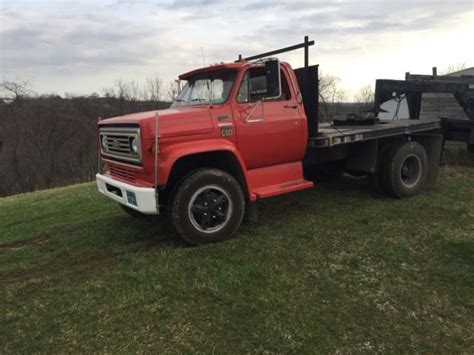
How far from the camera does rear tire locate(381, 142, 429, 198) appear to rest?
708cm

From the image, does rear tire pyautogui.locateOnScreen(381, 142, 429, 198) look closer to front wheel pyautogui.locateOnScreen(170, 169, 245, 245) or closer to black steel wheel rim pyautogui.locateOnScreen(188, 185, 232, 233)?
front wheel pyautogui.locateOnScreen(170, 169, 245, 245)

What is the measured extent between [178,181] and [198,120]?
0.77 metres

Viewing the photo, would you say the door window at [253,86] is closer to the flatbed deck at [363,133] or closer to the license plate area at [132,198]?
the flatbed deck at [363,133]

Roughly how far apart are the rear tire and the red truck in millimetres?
401

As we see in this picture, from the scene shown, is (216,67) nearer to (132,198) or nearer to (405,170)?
(132,198)

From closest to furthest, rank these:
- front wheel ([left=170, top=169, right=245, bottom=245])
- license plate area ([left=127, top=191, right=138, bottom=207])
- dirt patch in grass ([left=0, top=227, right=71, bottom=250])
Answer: license plate area ([left=127, top=191, right=138, bottom=207]) → front wheel ([left=170, top=169, right=245, bottom=245]) → dirt patch in grass ([left=0, top=227, right=71, bottom=250])

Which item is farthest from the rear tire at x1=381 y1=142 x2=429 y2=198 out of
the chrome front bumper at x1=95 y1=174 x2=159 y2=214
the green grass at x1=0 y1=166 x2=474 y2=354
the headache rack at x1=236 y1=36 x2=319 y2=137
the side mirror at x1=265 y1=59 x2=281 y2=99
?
the chrome front bumper at x1=95 y1=174 x2=159 y2=214

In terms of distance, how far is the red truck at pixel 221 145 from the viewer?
491cm

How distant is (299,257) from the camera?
4.88 meters

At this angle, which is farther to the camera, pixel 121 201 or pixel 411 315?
pixel 121 201

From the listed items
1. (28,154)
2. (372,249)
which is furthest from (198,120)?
(28,154)

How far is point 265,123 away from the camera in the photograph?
5691 millimetres

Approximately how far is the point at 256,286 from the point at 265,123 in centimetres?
237

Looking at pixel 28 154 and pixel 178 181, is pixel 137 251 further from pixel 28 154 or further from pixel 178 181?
pixel 28 154
